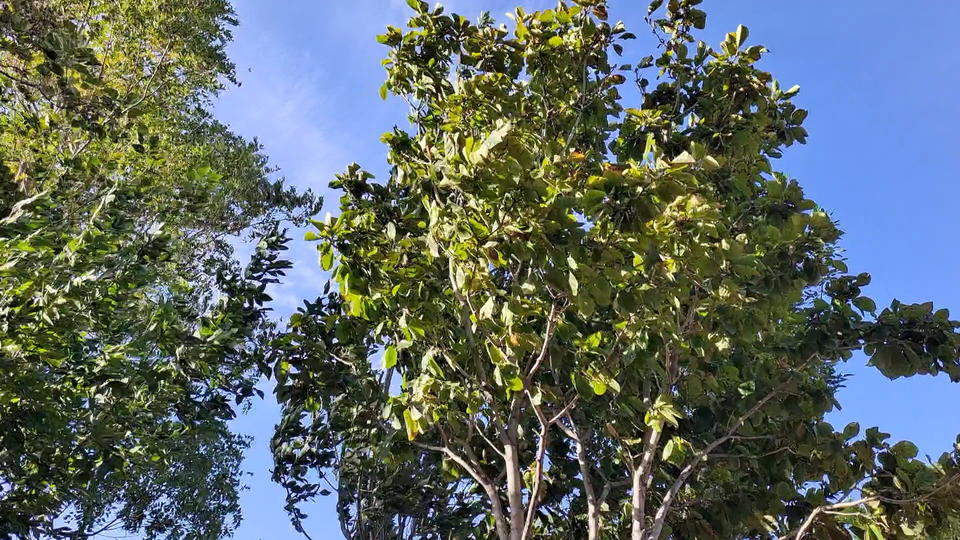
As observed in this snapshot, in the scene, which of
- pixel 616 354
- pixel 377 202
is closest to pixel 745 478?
pixel 616 354

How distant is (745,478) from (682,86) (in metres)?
4.30

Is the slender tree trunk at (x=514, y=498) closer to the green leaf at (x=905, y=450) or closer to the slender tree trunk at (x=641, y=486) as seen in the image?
the slender tree trunk at (x=641, y=486)

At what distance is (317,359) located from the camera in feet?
24.7

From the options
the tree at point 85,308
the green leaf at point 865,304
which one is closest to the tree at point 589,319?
the green leaf at point 865,304

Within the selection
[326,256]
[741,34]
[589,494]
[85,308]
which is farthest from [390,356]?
[741,34]

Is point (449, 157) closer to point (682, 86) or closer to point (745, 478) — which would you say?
point (682, 86)

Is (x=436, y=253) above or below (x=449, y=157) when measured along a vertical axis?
below

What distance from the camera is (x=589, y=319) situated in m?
7.04

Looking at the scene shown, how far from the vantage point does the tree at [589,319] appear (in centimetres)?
562

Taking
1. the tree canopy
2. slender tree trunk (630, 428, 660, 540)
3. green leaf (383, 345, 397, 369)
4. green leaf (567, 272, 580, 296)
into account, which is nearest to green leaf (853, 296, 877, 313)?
the tree canopy

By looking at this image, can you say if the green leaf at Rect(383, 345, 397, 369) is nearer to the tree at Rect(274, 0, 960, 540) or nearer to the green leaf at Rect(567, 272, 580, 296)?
the tree at Rect(274, 0, 960, 540)

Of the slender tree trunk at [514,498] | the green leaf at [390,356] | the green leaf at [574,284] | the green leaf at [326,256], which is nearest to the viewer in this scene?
the green leaf at [574,284]

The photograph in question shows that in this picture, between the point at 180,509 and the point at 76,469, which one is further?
the point at 180,509

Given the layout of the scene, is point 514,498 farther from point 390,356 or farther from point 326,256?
point 326,256
